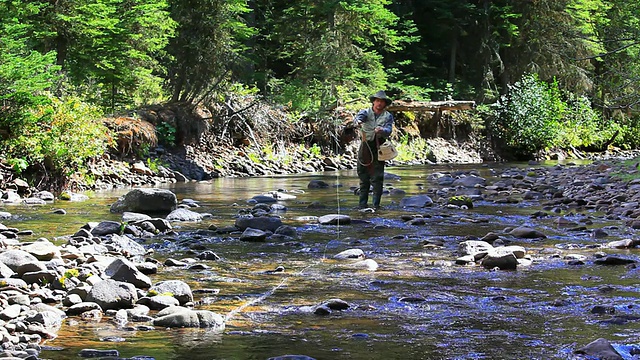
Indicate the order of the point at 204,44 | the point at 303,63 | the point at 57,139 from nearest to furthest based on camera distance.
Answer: the point at 57,139 → the point at 204,44 → the point at 303,63

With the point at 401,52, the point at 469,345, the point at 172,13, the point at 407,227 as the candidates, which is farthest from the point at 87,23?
the point at 401,52

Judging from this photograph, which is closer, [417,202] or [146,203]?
[146,203]

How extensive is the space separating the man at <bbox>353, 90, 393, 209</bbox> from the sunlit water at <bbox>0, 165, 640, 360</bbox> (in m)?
2.75

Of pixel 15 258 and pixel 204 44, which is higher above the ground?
pixel 204 44

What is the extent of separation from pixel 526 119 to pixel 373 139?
22.2m

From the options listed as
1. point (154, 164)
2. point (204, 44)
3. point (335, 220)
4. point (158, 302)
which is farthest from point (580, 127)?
point (158, 302)

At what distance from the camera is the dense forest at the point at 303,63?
15320 millimetres

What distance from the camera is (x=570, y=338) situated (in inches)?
182

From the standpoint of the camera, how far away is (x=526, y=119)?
1320 inches

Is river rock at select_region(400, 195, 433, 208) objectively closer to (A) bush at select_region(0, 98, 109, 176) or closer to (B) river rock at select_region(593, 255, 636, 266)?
(B) river rock at select_region(593, 255, 636, 266)

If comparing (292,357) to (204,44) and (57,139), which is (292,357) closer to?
(57,139)

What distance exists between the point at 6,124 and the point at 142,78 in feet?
21.4

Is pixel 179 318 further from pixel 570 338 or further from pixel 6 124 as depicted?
pixel 6 124

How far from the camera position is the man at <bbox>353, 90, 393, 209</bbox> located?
12.8 metres
